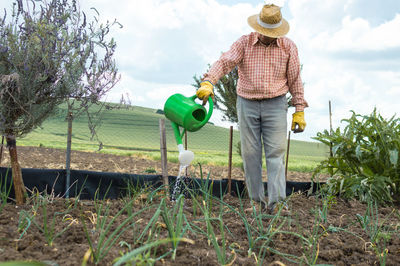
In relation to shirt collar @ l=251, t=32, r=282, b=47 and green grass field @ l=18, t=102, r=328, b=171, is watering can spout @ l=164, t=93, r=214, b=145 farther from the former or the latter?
green grass field @ l=18, t=102, r=328, b=171

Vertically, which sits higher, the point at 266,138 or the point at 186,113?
the point at 186,113

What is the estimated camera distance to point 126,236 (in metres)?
1.96

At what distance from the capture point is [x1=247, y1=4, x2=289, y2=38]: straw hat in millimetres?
3451

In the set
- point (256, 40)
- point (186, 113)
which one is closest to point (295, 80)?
point (256, 40)

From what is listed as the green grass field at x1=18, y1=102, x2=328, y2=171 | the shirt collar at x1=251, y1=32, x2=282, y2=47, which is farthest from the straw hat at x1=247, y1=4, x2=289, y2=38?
the green grass field at x1=18, y1=102, x2=328, y2=171

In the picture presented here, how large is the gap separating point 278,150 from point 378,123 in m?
1.39

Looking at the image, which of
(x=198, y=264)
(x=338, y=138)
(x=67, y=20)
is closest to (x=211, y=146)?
(x=338, y=138)

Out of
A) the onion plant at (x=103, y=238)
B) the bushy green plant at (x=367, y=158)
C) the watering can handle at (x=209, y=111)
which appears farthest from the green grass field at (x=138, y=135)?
the onion plant at (x=103, y=238)

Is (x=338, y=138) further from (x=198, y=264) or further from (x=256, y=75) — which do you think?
(x=198, y=264)

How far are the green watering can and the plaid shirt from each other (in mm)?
523

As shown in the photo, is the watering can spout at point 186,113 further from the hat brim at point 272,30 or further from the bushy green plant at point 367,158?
the bushy green plant at point 367,158

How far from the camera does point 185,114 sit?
116 inches

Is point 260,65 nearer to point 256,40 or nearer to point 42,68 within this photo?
point 256,40

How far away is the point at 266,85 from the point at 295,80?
1.28 ft
